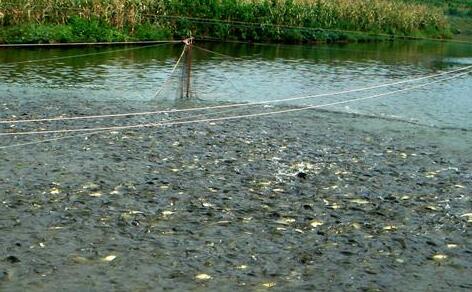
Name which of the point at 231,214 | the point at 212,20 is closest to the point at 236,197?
the point at 231,214

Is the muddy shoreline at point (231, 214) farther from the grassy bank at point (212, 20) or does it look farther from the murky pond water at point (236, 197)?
the grassy bank at point (212, 20)

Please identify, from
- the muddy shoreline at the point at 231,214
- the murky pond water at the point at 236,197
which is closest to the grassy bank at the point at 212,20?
the murky pond water at the point at 236,197

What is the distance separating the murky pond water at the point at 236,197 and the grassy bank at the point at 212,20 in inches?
498

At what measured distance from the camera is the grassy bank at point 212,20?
102 feet

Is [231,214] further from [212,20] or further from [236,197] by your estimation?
[212,20]

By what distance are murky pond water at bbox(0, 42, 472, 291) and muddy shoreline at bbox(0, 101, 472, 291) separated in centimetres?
3

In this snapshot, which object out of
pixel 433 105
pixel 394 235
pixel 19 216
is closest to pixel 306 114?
pixel 433 105

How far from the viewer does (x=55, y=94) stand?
1823cm

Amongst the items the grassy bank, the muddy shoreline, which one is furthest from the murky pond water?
the grassy bank

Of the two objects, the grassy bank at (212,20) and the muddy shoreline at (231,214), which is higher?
the grassy bank at (212,20)

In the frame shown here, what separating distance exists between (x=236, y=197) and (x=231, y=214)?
727mm

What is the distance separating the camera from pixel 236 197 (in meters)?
9.62

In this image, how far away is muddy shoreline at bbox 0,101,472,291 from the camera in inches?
281

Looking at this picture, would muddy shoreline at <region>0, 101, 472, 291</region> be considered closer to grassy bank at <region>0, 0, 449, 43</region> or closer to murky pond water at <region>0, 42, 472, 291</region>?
murky pond water at <region>0, 42, 472, 291</region>
